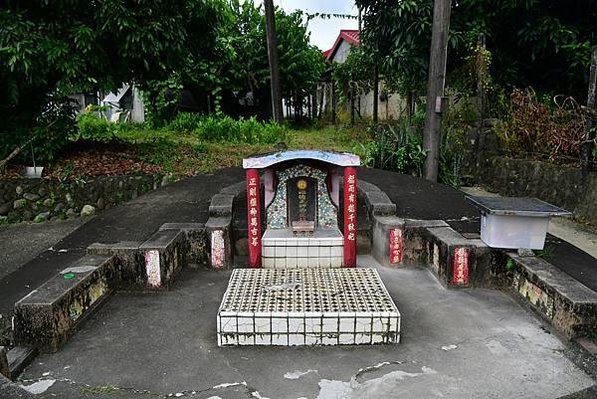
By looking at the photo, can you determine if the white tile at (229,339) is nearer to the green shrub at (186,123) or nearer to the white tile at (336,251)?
the white tile at (336,251)

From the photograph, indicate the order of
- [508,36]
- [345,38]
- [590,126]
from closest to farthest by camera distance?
1. [590,126]
2. [508,36]
3. [345,38]

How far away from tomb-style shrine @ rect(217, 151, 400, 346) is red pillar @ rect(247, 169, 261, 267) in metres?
0.01

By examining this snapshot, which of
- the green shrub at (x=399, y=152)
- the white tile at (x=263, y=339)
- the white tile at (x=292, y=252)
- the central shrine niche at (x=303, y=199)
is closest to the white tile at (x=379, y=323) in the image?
the white tile at (x=263, y=339)

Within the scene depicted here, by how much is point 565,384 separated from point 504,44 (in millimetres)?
10415

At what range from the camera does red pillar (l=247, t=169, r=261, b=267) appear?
5234 millimetres

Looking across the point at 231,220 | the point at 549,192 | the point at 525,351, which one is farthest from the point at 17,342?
the point at 549,192

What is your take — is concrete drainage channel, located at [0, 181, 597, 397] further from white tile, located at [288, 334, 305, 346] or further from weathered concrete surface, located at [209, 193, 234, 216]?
white tile, located at [288, 334, 305, 346]

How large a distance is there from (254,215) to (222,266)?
0.71 metres

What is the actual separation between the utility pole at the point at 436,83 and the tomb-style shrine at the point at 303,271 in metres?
4.32

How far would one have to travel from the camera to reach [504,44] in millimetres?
11805

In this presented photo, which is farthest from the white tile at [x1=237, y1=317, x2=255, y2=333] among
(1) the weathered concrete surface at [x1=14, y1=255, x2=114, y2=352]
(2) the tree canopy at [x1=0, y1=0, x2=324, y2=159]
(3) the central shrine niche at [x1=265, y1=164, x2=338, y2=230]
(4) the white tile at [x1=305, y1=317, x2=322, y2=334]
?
(2) the tree canopy at [x1=0, y1=0, x2=324, y2=159]

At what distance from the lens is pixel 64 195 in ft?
30.7

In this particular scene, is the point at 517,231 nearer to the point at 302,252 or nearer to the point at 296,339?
the point at 302,252

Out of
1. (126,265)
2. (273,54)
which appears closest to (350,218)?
(126,265)
